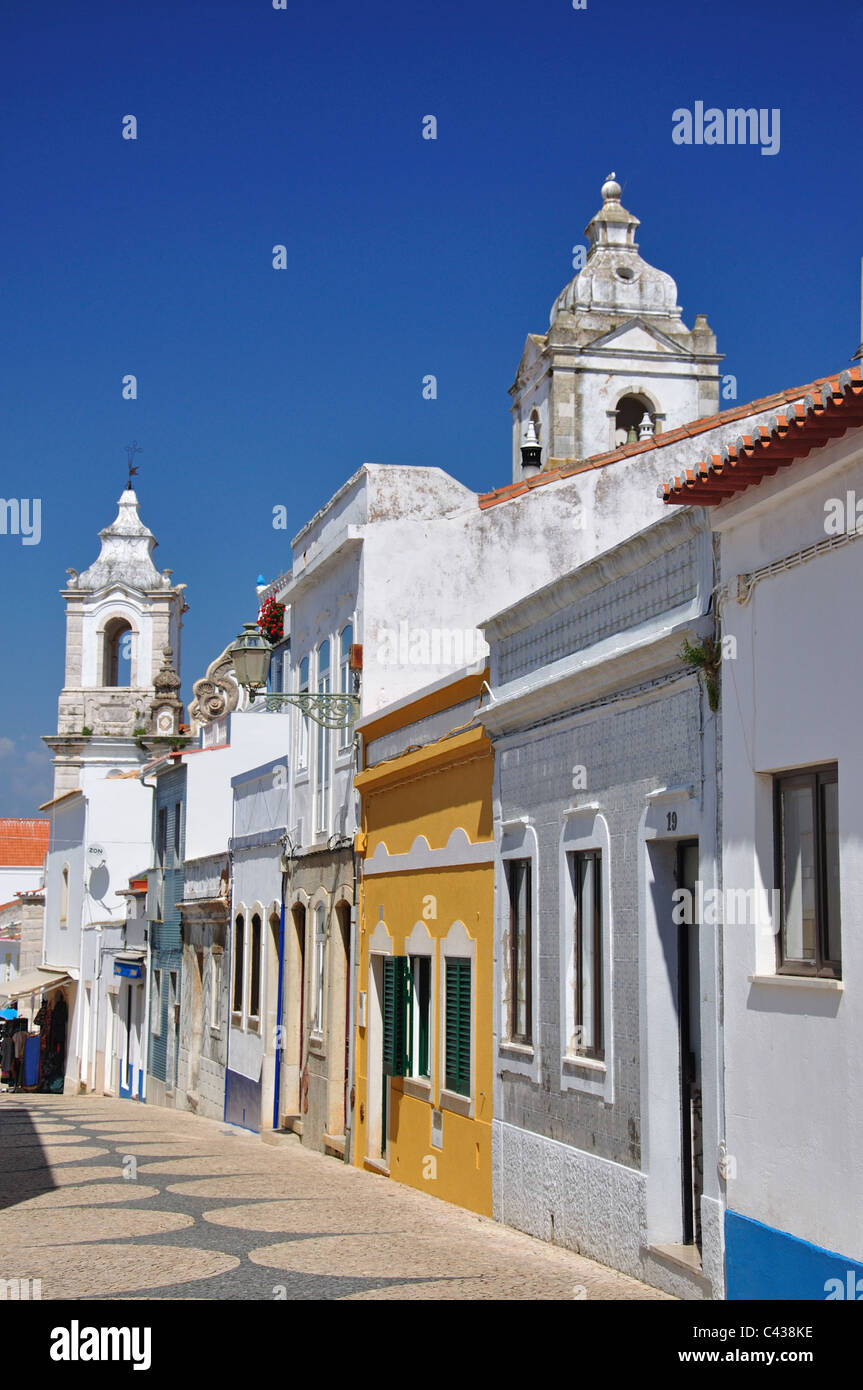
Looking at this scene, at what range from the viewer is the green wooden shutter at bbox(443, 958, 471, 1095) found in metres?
13.9

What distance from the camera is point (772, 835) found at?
8.34m

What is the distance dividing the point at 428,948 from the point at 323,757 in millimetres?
5560

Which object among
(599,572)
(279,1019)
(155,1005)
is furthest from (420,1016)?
(155,1005)

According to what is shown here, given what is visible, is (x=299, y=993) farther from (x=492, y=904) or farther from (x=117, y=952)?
(x=117, y=952)

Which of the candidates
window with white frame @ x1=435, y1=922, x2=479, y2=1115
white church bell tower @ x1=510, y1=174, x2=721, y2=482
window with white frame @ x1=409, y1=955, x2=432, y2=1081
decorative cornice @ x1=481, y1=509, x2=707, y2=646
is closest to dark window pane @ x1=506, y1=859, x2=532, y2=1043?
window with white frame @ x1=435, y1=922, x2=479, y2=1115

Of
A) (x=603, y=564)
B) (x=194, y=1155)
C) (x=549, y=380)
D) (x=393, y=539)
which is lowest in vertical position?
(x=194, y=1155)

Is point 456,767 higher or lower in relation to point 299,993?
higher

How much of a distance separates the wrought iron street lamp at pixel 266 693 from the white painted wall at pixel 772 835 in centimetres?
911

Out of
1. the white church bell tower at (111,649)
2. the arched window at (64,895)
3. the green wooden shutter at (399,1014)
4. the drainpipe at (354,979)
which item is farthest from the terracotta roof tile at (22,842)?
the green wooden shutter at (399,1014)

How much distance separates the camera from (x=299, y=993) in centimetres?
2147

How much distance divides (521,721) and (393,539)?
5509mm

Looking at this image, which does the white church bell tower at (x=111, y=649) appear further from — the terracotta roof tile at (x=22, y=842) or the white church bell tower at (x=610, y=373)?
the white church bell tower at (x=610, y=373)

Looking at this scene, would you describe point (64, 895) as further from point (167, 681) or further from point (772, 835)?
point (772, 835)
